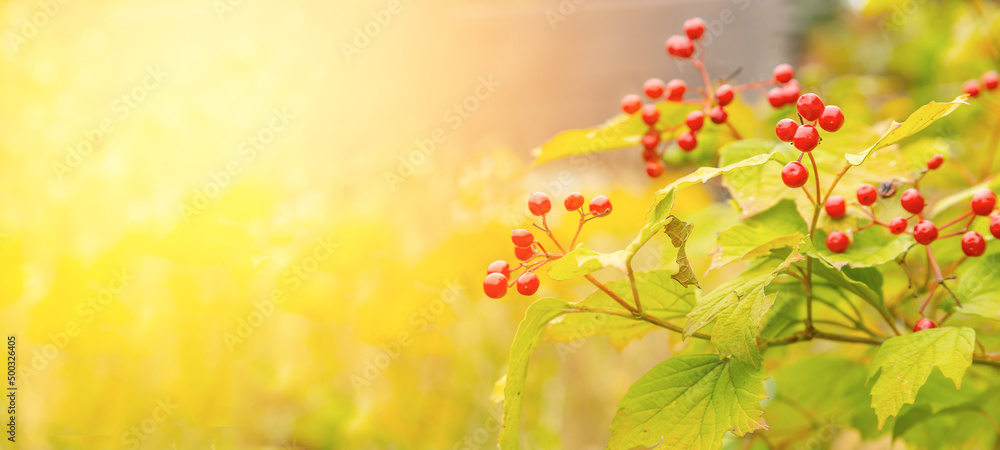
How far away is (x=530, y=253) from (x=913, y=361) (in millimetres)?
323

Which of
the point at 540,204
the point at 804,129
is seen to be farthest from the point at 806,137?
the point at 540,204

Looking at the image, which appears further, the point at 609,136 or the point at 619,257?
the point at 609,136

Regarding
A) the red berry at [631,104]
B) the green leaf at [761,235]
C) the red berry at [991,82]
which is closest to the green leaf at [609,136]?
the red berry at [631,104]

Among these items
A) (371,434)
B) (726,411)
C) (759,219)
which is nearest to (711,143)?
(759,219)

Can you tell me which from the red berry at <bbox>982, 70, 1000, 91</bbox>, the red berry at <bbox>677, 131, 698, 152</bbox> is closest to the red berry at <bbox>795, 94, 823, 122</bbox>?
the red berry at <bbox>677, 131, 698, 152</bbox>

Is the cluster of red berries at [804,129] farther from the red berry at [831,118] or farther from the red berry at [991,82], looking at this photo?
the red berry at [991,82]

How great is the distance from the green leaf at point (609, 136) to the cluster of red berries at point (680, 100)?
0.04 ft

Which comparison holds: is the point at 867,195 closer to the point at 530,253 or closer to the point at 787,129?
the point at 787,129

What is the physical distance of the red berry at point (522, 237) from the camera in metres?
0.57

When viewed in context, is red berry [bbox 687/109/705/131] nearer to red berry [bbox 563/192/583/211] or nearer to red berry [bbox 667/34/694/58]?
red berry [bbox 667/34/694/58]

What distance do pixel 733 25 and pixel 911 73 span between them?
2.62 meters

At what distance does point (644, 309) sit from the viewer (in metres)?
0.64

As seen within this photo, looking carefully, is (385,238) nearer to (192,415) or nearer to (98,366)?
(192,415)

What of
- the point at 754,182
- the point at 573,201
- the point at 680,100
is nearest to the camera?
the point at 573,201
